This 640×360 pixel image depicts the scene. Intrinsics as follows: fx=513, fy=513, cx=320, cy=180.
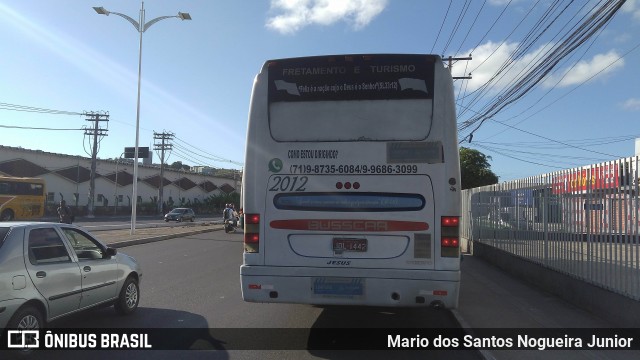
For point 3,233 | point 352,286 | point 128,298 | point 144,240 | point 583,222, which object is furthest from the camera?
point 144,240

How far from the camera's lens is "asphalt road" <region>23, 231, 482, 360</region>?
19.0 feet

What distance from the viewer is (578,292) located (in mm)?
8477

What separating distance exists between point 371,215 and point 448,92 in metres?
1.70

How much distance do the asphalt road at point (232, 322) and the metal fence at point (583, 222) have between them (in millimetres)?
2355

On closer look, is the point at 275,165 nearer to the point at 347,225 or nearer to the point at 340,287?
the point at 347,225

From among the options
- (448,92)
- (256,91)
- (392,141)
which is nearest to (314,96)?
(256,91)

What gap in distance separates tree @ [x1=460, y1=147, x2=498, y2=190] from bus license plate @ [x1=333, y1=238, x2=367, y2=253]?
28387mm

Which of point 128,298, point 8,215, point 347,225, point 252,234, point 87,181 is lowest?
point 128,298

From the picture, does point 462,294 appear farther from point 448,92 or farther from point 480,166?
point 480,166

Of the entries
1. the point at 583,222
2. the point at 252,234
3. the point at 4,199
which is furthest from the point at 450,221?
the point at 4,199

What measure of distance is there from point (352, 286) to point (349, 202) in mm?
958

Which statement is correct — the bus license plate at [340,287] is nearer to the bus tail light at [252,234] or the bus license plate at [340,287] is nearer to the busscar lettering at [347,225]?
the busscar lettering at [347,225]

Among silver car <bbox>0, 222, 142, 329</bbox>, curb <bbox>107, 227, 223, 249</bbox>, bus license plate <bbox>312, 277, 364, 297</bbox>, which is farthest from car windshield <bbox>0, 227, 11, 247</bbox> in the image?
curb <bbox>107, 227, 223, 249</bbox>

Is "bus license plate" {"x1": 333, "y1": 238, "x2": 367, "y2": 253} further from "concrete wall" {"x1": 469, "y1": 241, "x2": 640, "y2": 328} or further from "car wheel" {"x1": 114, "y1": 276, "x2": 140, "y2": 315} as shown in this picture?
Answer: "concrete wall" {"x1": 469, "y1": 241, "x2": 640, "y2": 328}
